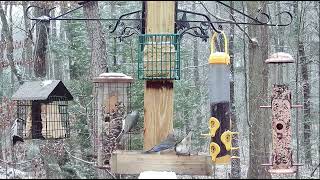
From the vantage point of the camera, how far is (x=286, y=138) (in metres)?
5.55

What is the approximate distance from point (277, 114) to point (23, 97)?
2.79 m

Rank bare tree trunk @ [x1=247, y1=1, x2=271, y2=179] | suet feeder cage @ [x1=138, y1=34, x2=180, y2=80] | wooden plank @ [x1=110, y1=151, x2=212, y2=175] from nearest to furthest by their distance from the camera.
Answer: wooden plank @ [x1=110, y1=151, x2=212, y2=175], suet feeder cage @ [x1=138, y1=34, x2=180, y2=80], bare tree trunk @ [x1=247, y1=1, x2=271, y2=179]

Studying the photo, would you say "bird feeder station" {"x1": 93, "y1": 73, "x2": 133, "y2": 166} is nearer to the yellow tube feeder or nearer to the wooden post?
the yellow tube feeder

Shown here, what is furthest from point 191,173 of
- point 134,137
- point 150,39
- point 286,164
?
point 134,137

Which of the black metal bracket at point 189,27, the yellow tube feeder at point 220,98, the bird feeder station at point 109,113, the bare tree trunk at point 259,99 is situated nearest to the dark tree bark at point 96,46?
the bare tree trunk at point 259,99

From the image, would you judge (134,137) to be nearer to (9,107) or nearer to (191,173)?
(9,107)

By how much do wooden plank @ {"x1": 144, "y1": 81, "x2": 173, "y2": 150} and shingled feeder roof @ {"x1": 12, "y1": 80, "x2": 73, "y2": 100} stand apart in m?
2.00

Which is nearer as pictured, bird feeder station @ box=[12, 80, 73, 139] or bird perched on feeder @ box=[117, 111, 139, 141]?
bird perched on feeder @ box=[117, 111, 139, 141]

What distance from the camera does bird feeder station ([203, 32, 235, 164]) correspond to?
5582 millimetres

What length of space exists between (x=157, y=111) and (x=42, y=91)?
2.22m

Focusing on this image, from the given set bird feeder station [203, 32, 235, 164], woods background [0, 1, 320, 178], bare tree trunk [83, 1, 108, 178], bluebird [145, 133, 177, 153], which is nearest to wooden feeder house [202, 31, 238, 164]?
bird feeder station [203, 32, 235, 164]

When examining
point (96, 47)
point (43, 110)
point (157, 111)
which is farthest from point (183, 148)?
point (96, 47)

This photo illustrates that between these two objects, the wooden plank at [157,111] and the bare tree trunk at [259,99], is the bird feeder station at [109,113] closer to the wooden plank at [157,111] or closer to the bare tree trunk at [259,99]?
the wooden plank at [157,111]

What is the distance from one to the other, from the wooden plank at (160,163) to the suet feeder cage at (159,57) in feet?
2.25
